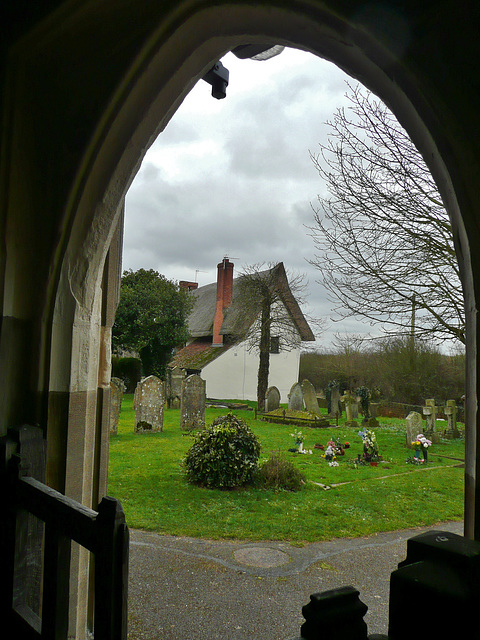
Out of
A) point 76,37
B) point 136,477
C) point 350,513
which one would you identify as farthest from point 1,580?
point 136,477

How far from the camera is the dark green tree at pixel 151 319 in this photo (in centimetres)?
2011

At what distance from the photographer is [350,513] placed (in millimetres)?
5336

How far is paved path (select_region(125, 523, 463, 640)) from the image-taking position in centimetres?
292

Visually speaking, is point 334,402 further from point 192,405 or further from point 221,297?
point 221,297

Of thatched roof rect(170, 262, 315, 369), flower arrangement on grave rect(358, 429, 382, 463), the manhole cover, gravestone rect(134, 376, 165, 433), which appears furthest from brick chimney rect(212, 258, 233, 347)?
the manhole cover

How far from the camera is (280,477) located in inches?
251

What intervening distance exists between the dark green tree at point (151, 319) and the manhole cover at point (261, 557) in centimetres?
1647

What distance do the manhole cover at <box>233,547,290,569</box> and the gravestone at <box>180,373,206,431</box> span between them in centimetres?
717

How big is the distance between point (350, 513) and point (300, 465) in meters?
2.48

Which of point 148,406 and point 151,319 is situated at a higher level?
point 151,319

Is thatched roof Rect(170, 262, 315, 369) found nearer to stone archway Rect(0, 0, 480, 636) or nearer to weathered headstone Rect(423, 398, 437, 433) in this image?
weathered headstone Rect(423, 398, 437, 433)

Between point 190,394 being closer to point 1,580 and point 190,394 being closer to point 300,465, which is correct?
point 300,465

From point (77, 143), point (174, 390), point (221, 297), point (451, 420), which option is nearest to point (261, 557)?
point (77, 143)

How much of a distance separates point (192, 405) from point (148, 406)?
1.26 meters
